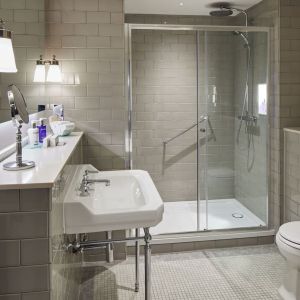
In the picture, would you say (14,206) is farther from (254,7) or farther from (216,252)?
(254,7)

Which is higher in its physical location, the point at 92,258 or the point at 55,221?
the point at 55,221

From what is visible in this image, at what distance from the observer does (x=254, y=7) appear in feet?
12.6

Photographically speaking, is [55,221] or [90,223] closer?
[55,221]

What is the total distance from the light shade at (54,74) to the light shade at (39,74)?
→ 85mm

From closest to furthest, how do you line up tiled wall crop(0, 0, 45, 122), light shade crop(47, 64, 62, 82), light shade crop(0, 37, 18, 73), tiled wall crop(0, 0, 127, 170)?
1. light shade crop(0, 37, 18, 73)
2. tiled wall crop(0, 0, 45, 122)
3. light shade crop(47, 64, 62, 82)
4. tiled wall crop(0, 0, 127, 170)

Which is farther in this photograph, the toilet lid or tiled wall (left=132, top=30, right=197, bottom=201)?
tiled wall (left=132, top=30, right=197, bottom=201)

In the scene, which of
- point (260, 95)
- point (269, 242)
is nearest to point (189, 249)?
point (269, 242)

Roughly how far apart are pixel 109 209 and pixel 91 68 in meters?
1.79

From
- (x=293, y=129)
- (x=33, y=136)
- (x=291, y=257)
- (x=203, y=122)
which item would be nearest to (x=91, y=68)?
(x=33, y=136)

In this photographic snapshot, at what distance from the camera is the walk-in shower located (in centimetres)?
368

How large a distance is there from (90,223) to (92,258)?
1.67m

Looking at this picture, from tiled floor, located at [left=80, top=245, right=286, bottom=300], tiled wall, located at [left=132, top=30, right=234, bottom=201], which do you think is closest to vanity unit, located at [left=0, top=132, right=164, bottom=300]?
tiled floor, located at [left=80, top=245, right=286, bottom=300]

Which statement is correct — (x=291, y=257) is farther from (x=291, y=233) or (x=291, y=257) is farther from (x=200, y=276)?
(x=200, y=276)

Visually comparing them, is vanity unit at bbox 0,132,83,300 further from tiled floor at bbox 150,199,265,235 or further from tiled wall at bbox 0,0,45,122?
tiled floor at bbox 150,199,265,235
